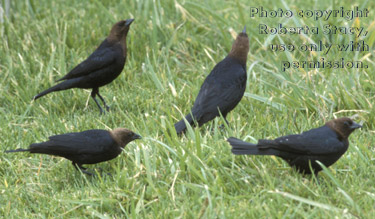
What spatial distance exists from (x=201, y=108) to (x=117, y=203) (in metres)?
1.46

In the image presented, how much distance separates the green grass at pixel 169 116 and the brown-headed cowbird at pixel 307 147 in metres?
0.13

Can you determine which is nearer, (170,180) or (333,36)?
(170,180)

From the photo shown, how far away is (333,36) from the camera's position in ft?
21.7

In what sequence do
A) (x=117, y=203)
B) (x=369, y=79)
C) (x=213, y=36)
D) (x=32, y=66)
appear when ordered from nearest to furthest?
(x=117, y=203) → (x=369, y=79) → (x=32, y=66) → (x=213, y=36)

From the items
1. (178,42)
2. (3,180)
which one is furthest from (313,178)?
(178,42)

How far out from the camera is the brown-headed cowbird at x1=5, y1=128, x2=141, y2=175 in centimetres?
443

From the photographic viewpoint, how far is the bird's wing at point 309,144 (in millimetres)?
3887

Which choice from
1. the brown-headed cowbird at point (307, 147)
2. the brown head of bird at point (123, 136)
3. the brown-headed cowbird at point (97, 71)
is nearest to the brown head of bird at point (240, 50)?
the brown-headed cowbird at point (97, 71)

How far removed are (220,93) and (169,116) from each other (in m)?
0.93

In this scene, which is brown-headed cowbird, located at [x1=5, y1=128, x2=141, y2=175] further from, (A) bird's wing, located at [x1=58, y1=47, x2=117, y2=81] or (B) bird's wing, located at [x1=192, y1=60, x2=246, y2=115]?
(A) bird's wing, located at [x1=58, y1=47, x2=117, y2=81]

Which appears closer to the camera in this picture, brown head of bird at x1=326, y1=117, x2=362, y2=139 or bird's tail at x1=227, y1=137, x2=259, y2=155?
bird's tail at x1=227, y1=137, x2=259, y2=155

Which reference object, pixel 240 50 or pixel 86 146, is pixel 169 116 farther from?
pixel 240 50

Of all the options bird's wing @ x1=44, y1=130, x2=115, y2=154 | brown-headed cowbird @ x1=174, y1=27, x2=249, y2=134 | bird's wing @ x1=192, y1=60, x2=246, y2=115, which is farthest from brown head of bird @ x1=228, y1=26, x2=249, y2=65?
bird's wing @ x1=44, y1=130, x2=115, y2=154

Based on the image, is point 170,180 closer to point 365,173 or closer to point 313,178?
point 313,178
